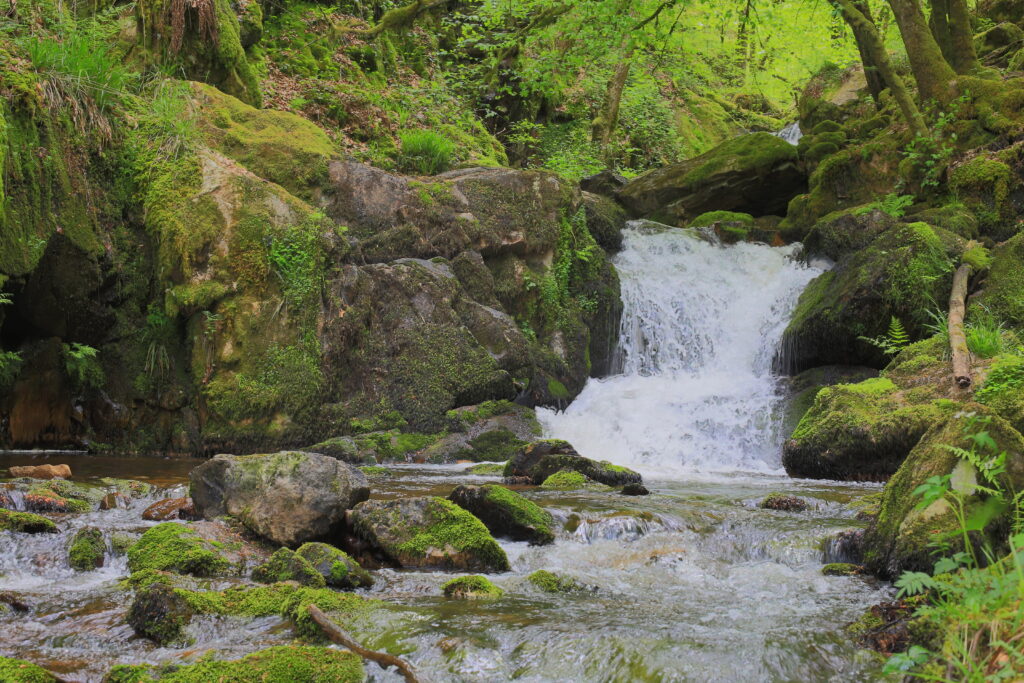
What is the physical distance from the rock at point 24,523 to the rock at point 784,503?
17.2ft

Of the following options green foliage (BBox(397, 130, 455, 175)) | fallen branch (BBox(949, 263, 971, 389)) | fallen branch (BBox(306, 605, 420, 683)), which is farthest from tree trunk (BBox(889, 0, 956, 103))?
fallen branch (BBox(306, 605, 420, 683))

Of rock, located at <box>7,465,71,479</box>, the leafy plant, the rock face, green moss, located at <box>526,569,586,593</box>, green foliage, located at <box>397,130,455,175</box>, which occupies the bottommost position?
green moss, located at <box>526,569,586,593</box>

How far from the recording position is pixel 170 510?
5.74 m

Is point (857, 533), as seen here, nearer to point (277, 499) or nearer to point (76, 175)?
point (277, 499)

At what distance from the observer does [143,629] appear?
353 centimetres

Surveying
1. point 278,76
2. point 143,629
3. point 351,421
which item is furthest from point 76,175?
point 143,629

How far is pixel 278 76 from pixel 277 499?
11.6 m

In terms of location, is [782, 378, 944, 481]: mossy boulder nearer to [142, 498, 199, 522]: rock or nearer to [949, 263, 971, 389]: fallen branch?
[949, 263, 971, 389]: fallen branch

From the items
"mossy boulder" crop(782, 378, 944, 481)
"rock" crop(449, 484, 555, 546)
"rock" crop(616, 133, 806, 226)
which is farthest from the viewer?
"rock" crop(616, 133, 806, 226)

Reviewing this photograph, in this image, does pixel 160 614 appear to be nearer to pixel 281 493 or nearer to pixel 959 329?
pixel 281 493

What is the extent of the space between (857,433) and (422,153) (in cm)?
877

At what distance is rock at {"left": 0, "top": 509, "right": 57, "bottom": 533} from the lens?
15.6ft

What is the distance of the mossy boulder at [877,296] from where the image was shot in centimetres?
1051

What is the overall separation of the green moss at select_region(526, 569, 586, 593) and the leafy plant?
672 centimetres
